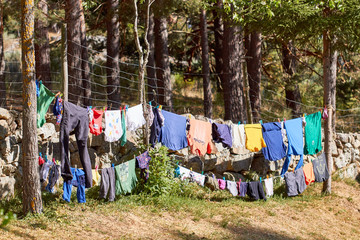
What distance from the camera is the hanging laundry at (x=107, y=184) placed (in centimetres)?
756

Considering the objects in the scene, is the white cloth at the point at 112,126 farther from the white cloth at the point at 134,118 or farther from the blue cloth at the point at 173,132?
the blue cloth at the point at 173,132

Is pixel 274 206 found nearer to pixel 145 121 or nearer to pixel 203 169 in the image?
pixel 203 169

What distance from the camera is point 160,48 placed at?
14.3 meters

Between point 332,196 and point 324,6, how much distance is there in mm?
4599

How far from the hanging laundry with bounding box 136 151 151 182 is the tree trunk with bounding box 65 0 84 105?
2542mm

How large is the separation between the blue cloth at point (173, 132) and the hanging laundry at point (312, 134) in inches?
132

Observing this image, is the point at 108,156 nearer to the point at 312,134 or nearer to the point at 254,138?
the point at 254,138

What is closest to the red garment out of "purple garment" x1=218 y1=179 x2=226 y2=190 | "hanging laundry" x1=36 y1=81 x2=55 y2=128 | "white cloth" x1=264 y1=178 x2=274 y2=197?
"hanging laundry" x1=36 y1=81 x2=55 y2=128

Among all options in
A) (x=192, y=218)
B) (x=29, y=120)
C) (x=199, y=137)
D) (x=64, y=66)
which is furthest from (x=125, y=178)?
(x=64, y=66)

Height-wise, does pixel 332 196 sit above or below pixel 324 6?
below

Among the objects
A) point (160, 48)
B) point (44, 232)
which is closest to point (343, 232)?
point (44, 232)

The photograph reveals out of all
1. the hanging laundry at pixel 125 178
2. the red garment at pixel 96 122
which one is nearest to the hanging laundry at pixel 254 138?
Result: the hanging laundry at pixel 125 178

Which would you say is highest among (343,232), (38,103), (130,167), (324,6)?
(324,6)

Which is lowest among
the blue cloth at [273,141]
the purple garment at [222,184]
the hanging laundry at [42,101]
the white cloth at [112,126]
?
the purple garment at [222,184]
